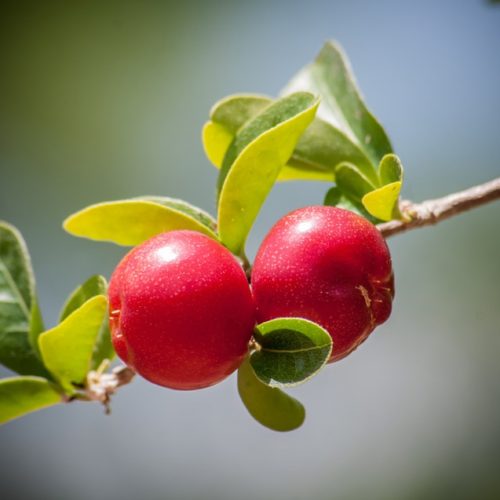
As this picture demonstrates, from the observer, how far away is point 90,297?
1044mm

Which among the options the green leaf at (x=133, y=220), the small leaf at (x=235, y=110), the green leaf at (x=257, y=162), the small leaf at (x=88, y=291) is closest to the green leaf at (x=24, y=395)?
the small leaf at (x=88, y=291)

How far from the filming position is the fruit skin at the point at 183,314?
85 cm

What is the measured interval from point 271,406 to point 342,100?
56 centimetres

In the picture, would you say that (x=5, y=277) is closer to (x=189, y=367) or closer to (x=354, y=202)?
(x=189, y=367)

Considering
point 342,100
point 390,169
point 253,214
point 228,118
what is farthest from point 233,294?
point 342,100

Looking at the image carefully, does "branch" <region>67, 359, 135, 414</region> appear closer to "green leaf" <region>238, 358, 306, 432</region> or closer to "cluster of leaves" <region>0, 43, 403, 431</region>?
"cluster of leaves" <region>0, 43, 403, 431</region>

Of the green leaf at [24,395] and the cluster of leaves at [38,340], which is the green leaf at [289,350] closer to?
the cluster of leaves at [38,340]

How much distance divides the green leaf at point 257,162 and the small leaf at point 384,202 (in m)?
0.13

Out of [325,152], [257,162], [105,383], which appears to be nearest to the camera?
[257,162]

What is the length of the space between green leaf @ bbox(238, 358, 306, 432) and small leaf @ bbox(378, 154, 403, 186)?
1.08 ft

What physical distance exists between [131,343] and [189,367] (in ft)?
0.25

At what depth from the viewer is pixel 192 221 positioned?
101 cm

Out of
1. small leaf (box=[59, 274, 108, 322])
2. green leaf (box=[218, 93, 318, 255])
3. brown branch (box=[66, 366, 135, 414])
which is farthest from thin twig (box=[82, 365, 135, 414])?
green leaf (box=[218, 93, 318, 255])

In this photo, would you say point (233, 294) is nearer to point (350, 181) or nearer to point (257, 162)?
point (257, 162)
